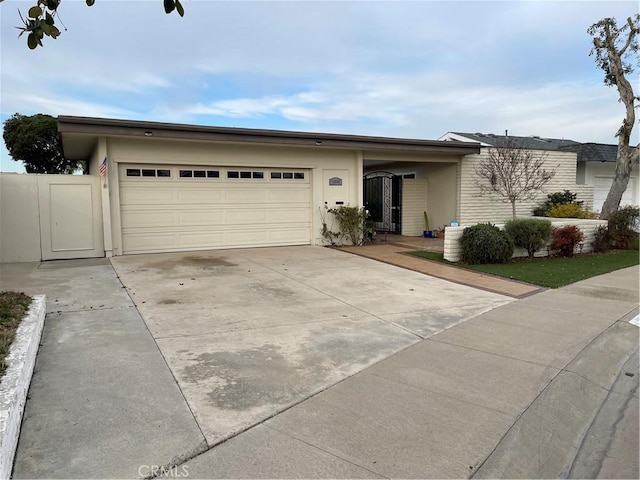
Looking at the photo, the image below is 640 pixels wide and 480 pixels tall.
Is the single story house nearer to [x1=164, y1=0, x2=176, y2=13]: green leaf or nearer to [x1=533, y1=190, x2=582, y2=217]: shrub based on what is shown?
[x1=533, y1=190, x2=582, y2=217]: shrub

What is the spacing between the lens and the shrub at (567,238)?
12.6 metres

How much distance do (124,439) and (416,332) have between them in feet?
12.2

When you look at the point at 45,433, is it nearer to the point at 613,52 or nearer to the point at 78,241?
the point at 78,241

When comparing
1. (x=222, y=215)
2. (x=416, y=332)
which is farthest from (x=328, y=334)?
(x=222, y=215)

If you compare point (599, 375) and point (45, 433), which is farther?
point (599, 375)

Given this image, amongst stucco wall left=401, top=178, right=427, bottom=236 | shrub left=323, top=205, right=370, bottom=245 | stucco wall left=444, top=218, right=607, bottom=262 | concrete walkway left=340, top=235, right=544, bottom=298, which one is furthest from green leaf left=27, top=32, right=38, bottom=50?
stucco wall left=401, top=178, right=427, bottom=236

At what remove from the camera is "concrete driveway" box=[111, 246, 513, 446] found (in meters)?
3.99

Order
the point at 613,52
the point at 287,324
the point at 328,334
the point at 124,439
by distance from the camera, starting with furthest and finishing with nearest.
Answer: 1. the point at 613,52
2. the point at 287,324
3. the point at 328,334
4. the point at 124,439

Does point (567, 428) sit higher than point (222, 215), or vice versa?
point (222, 215)

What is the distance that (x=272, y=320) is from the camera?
243 inches

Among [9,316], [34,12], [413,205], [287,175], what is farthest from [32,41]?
[413,205]

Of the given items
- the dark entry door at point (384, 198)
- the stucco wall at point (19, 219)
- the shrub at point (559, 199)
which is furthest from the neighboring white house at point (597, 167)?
the stucco wall at point (19, 219)

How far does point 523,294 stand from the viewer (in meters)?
8.10

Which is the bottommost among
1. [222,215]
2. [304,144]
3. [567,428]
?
[567,428]
